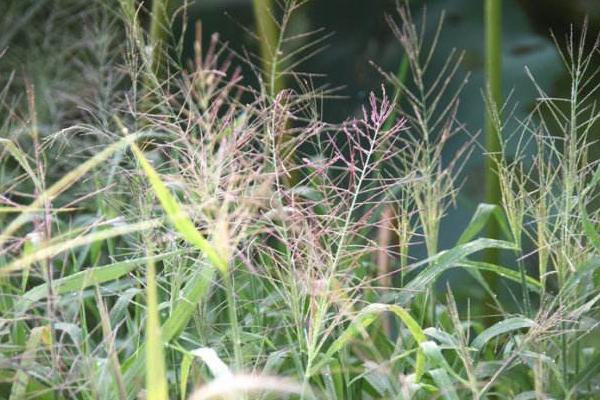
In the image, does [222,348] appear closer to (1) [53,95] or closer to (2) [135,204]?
(2) [135,204]

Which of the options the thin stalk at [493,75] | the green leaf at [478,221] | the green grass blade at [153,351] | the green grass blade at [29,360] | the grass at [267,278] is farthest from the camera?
the thin stalk at [493,75]

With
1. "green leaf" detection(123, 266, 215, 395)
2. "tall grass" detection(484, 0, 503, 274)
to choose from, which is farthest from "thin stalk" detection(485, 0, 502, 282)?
"green leaf" detection(123, 266, 215, 395)

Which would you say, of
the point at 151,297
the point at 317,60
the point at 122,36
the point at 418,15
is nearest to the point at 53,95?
the point at 122,36

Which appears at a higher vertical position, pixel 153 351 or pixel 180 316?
pixel 153 351

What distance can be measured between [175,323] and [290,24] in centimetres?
90

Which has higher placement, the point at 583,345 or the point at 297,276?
the point at 297,276

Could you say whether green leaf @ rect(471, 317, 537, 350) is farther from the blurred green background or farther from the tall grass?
the blurred green background

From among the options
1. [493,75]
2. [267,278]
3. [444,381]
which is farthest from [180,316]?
[493,75]

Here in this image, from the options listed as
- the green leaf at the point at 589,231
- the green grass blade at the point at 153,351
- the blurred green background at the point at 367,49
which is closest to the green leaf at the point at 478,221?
the green leaf at the point at 589,231

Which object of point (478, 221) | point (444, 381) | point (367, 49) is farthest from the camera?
point (367, 49)

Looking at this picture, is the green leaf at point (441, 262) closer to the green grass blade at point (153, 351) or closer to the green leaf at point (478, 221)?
the green leaf at point (478, 221)

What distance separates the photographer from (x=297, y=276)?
0.97 metres

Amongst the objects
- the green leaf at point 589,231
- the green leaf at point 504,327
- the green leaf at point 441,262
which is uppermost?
the green leaf at point 589,231

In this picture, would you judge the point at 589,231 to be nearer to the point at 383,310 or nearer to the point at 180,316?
the point at 383,310
